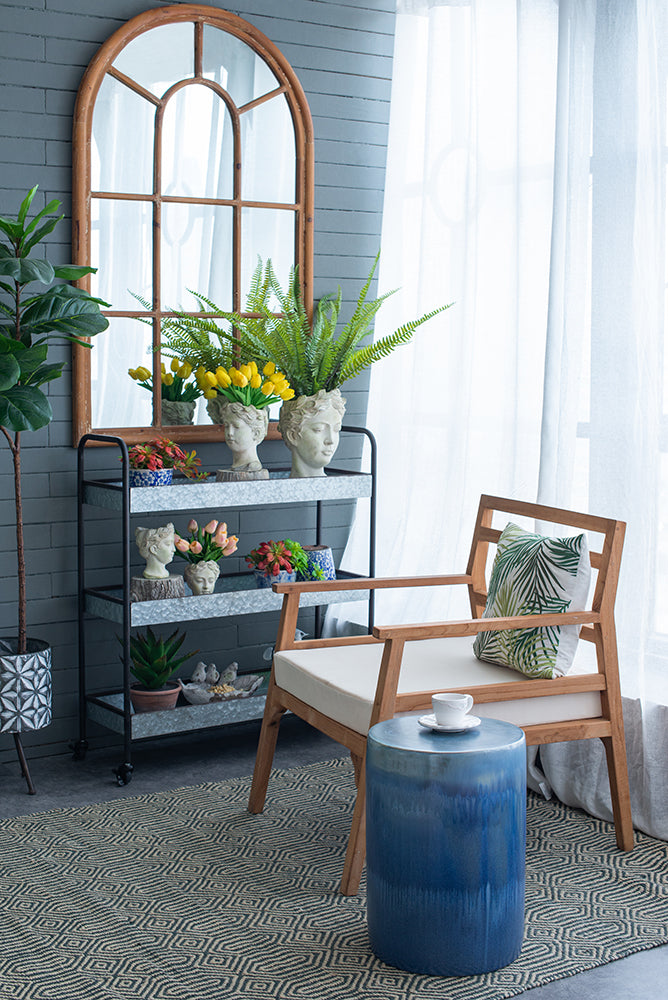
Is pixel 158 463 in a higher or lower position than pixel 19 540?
higher

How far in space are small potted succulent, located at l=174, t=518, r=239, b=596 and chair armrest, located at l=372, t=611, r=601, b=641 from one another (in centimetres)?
111

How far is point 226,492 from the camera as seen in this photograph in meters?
3.65

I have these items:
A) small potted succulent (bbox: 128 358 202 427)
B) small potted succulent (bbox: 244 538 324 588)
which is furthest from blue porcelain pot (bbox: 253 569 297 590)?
small potted succulent (bbox: 128 358 202 427)

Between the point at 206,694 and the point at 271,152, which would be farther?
the point at 271,152

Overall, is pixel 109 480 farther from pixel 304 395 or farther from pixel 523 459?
pixel 523 459

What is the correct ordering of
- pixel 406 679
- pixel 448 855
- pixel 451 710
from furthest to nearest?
pixel 406 679 → pixel 451 710 → pixel 448 855

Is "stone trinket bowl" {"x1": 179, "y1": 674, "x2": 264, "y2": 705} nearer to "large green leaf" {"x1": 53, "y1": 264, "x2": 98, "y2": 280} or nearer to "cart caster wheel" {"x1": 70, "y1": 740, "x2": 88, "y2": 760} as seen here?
"cart caster wheel" {"x1": 70, "y1": 740, "x2": 88, "y2": 760}

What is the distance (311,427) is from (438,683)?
47.3 inches

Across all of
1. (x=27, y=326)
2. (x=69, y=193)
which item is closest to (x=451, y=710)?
(x=27, y=326)

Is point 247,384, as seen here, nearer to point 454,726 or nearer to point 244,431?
point 244,431

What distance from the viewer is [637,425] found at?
3184mm

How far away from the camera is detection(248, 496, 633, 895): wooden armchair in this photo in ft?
8.96

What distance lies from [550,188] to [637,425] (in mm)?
849

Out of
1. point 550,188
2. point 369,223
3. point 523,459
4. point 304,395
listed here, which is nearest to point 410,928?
point 523,459
